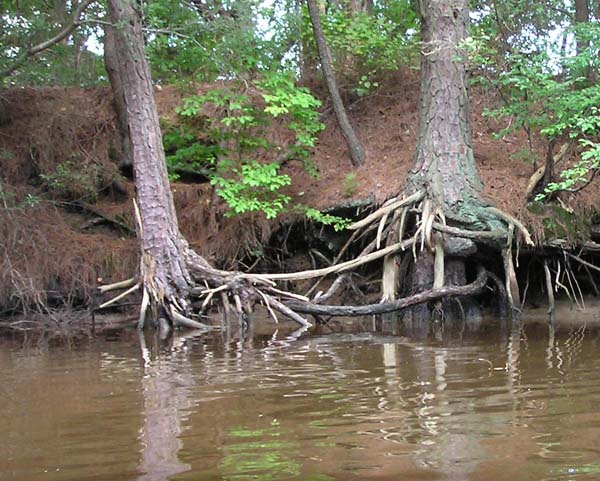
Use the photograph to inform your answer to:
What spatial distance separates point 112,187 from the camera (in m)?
14.7

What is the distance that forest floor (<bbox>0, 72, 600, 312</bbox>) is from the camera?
12398mm

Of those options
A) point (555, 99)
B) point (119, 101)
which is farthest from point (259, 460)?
point (119, 101)

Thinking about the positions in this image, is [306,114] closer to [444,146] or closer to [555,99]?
[444,146]

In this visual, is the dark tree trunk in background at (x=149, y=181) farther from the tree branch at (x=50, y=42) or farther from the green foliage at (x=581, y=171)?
the green foliage at (x=581, y=171)

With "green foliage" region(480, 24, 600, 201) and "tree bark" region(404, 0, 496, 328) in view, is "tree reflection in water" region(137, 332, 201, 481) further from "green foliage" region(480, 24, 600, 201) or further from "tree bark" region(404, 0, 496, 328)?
"green foliage" region(480, 24, 600, 201)

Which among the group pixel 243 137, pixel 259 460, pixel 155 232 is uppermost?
pixel 243 137

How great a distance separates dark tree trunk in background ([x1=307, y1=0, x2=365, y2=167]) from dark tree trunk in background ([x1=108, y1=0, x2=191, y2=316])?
4065 mm

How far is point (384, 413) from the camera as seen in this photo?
15.1 feet

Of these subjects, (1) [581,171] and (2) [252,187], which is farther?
(2) [252,187]

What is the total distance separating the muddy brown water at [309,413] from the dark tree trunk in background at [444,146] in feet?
11.1

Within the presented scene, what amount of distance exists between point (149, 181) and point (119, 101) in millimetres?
4170

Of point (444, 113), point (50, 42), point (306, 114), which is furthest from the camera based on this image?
point (306, 114)

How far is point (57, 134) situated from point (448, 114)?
832 centimetres

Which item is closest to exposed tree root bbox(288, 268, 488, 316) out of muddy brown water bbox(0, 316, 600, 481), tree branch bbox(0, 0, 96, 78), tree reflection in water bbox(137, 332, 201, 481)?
muddy brown water bbox(0, 316, 600, 481)
